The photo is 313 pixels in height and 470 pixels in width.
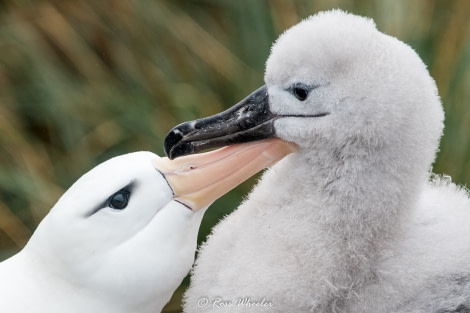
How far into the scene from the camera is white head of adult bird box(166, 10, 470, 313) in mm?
2258

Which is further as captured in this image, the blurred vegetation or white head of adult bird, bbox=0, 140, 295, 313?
the blurred vegetation

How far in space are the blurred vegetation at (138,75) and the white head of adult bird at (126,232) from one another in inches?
36.1

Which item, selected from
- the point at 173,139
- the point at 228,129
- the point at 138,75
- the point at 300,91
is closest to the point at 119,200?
the point at 173,139

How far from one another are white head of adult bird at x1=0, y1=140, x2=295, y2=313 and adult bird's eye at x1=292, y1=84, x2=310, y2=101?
0.14m

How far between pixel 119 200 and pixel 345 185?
55 centimetres

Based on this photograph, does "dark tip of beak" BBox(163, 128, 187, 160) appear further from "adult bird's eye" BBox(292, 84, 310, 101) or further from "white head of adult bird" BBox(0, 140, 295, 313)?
"adult bird's eye" BBox(292, 84, 310, 101)

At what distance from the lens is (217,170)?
8.09 feet

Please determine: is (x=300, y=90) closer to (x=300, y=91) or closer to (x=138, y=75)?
(x=300, y=91)

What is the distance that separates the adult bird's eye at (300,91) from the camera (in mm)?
2336

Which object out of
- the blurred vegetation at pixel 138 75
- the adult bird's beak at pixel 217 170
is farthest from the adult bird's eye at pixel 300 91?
the blurred vegetation at pixel 138 75

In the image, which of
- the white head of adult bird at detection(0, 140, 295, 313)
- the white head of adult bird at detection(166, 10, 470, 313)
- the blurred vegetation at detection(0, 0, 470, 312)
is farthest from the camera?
the blurred vegetation at detection(0, 0, 470, 312)

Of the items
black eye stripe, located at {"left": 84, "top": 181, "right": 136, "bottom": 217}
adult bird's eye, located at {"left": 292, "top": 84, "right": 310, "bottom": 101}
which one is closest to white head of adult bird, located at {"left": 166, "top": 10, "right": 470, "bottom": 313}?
adult bird's eye, located at {"left": 292, "top": 84, "right": 310, "bottom": 101}

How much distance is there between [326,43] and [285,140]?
277 mm

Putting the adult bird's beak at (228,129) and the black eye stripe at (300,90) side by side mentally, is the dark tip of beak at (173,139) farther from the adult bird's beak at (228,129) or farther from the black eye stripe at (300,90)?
the black eye stripe at (300,90)
